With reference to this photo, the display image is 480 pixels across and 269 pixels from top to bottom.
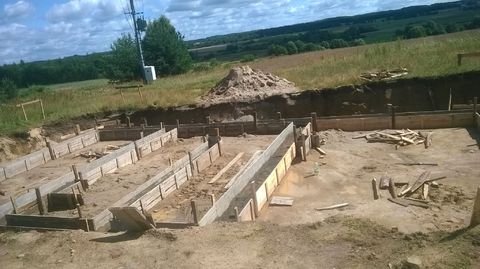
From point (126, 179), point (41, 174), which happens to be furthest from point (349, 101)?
point (41, 174)

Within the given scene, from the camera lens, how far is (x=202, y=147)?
14.1 meters

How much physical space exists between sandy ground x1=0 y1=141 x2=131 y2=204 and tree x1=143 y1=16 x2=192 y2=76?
81.6ft

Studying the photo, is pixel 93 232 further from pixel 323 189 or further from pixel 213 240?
pixel 323 189

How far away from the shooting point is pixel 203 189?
11523 millimetres

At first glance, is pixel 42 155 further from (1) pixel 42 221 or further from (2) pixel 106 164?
(1) pixel 42 221

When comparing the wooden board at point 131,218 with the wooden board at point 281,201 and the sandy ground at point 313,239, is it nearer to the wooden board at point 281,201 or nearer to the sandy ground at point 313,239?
the sandy ground at point 313,239

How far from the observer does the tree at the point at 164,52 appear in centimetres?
4094

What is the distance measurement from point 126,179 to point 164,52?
29932mm

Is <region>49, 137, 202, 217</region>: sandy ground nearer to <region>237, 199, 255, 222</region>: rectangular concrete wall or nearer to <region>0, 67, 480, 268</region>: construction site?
<region>0, 67, 480, 268</region>: construction site

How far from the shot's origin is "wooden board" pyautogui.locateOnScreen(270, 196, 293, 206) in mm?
10402

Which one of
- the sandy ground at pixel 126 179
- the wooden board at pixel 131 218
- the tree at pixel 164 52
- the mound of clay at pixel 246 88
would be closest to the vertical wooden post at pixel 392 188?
the wooden board at pixel 131 218

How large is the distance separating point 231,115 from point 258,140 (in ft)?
14.0

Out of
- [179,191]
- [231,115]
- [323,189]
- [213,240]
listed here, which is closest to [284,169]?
[323,189]

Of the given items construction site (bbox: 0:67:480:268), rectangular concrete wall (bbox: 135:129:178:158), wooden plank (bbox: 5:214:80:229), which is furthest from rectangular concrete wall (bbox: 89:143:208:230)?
rectangular concrete wall (bbox: 135:129:178:158)
